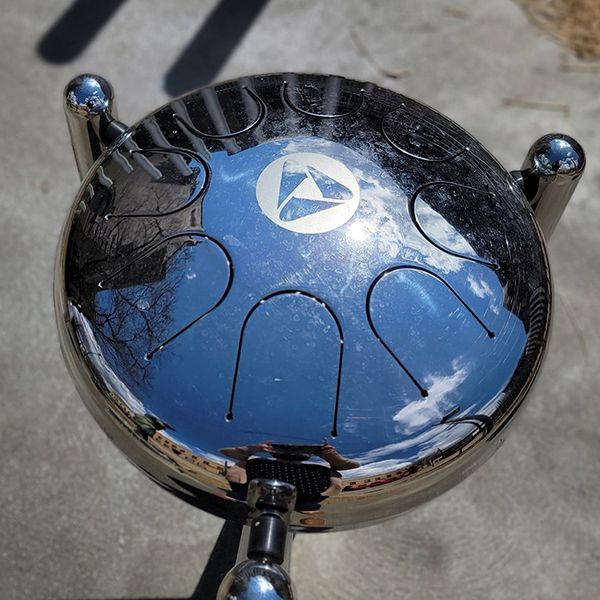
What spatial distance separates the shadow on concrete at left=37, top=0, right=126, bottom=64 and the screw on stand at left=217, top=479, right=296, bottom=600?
3151 mm

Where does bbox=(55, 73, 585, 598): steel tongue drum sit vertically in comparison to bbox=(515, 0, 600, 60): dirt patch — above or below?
above

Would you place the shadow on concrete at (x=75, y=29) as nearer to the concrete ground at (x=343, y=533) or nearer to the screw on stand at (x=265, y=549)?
the concrete ground at (x=343, y=533)

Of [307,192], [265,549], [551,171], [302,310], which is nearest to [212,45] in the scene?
[551,171]

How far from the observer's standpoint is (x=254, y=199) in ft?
5.33

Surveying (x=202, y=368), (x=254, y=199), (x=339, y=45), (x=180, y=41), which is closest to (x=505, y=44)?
(x=339, y=45)

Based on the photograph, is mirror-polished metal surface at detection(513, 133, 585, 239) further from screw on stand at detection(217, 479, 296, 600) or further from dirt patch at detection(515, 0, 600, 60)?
dirt patch at detection(515, 0, 600, 60)

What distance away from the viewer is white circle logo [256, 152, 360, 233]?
1.61m

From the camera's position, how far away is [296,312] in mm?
1517

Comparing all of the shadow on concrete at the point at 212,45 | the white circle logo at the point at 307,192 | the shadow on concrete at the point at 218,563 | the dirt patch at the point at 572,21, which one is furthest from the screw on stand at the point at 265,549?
the dirt patch at the point at 572,21

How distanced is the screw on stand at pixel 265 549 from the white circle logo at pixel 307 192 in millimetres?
527

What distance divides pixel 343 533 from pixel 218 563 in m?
0.44

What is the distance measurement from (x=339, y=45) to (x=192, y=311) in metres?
3.01

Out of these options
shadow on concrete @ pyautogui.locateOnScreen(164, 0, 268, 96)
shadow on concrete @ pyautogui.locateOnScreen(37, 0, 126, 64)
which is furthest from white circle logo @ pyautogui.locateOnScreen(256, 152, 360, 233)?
shadow on concrete @ pyautogui.locateOnScreen(37, 0, 126, 64)

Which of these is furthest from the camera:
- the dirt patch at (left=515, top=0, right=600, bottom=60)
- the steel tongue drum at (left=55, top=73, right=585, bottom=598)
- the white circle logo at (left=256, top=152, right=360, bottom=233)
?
the dirt patch at (left=515, top=0, right=600, bottom=60)
